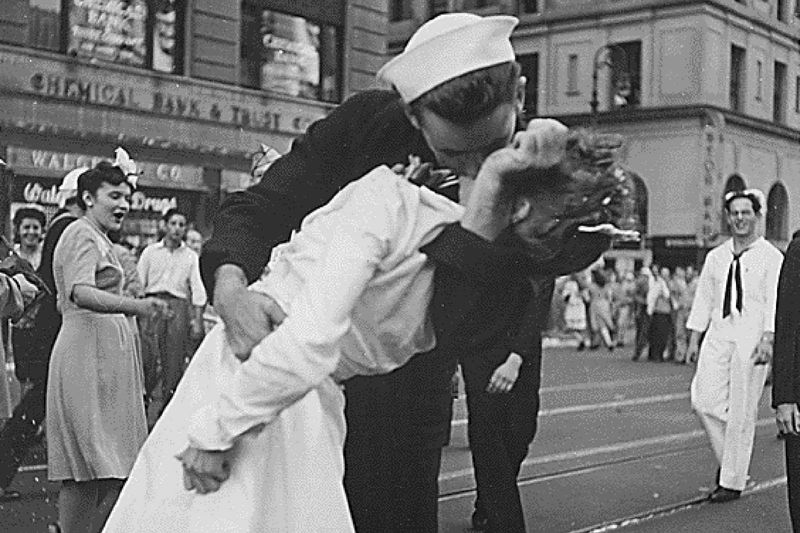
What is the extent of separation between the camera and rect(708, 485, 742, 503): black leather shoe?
7629mm

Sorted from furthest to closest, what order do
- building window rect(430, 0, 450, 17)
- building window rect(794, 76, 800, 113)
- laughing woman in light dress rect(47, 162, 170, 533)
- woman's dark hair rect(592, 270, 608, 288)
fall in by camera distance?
building window rect(794, 76, 800, 113) → building window rect(430, 0, 450, 17) → woman's dark hair rect(592, 270, 608, 288) → laughing woman in light dress rect(47, 162, 170, 533)

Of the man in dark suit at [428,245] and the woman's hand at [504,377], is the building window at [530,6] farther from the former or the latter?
the man in dark suit at [428,245]

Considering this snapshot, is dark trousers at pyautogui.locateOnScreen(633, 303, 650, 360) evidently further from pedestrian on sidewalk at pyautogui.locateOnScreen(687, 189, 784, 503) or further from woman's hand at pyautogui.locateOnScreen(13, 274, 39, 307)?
woman's hand at pyautogui.locateOnScreen(13, 274, 39, 307)

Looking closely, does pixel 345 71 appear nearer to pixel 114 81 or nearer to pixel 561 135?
pixel 114 81

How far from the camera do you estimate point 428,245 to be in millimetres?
2258

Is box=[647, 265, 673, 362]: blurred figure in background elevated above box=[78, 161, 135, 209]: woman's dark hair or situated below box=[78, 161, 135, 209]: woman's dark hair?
below

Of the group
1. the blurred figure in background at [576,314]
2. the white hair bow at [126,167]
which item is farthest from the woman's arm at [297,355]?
the blurred figure in background at [576,314]

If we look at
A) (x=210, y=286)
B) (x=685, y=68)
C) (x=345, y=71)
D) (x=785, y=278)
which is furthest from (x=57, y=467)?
(x=685, y=68)

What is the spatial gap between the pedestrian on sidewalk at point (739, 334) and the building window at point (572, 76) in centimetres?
3171


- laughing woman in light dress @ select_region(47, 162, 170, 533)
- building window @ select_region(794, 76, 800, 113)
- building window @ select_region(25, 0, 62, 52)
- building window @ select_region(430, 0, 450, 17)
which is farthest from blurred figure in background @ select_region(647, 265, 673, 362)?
building window @ select_region(794, 76, 800, 113)

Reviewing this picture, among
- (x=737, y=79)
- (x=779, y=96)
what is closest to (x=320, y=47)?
(x=737, y=79)

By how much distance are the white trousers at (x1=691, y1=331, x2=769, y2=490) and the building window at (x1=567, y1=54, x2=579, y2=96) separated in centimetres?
3181

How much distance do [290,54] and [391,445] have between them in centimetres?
2012

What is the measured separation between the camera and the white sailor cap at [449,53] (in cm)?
224
